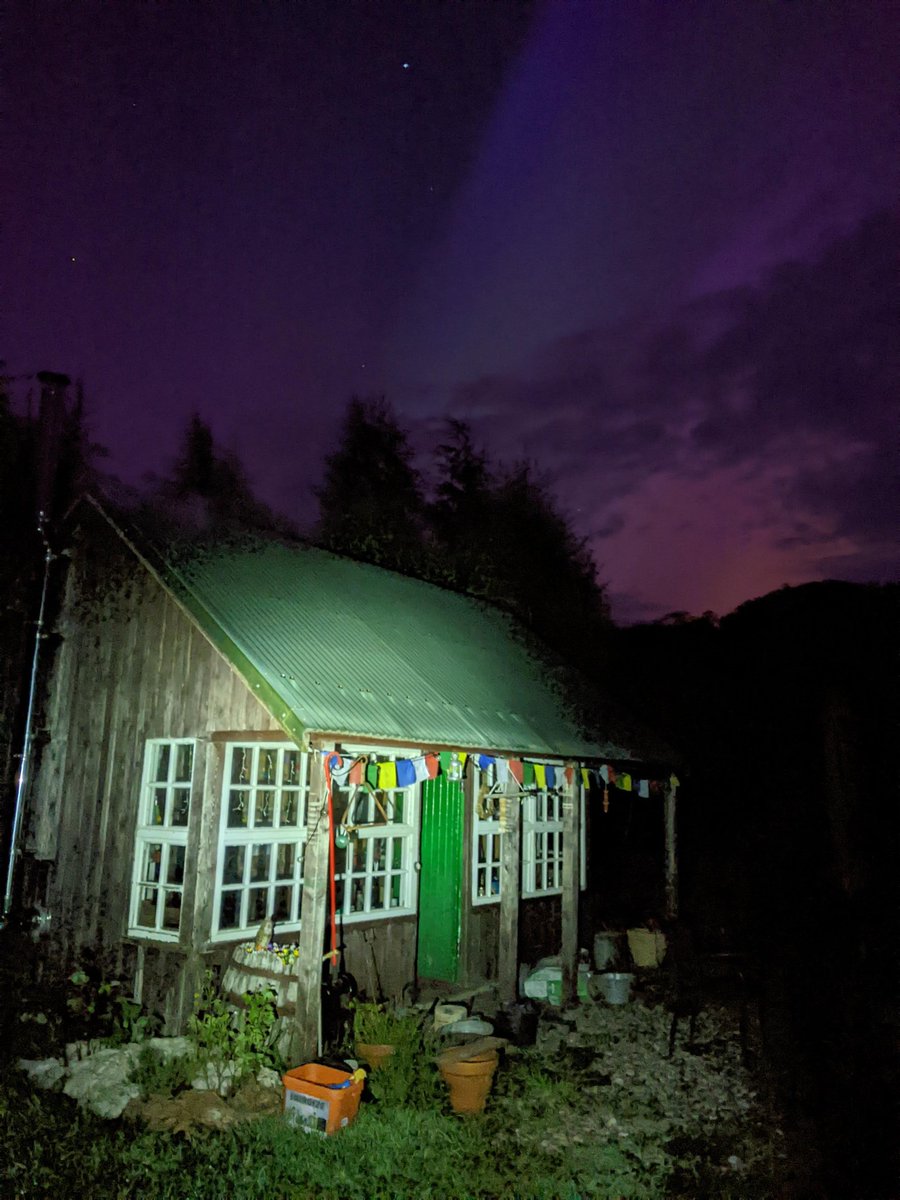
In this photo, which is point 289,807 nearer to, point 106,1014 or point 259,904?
point 259,904

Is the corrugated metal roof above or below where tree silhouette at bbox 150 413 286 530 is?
below

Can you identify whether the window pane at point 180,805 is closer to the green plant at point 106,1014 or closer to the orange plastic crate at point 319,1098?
the green plant at point 106,1014

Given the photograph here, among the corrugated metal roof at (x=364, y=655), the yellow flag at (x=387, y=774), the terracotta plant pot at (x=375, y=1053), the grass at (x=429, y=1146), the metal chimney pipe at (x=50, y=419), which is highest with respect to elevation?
the metal chimney pipe at (x=50, y=419)

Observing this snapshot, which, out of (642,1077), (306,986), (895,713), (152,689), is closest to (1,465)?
(152,689)

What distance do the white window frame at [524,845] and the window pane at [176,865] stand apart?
3.83 metres

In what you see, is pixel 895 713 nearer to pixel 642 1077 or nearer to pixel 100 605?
pixel 642 1077

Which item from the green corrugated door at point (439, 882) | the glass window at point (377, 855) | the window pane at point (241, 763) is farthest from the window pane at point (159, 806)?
the green corrugated door at point (439, 882)

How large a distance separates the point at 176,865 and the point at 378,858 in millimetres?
2458

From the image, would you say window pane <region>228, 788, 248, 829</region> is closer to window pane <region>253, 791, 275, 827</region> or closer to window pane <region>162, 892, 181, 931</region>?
window pane <region>253, 791, 275, 827</region>

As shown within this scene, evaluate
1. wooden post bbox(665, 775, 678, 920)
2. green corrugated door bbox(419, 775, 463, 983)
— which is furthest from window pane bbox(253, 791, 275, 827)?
wooden post bbox(665, 775, 678, 920)

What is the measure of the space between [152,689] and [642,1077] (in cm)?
647

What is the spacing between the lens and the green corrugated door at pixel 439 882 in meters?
10.6

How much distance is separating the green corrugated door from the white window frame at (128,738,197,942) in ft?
10.9

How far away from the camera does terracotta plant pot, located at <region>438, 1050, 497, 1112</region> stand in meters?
6.70
